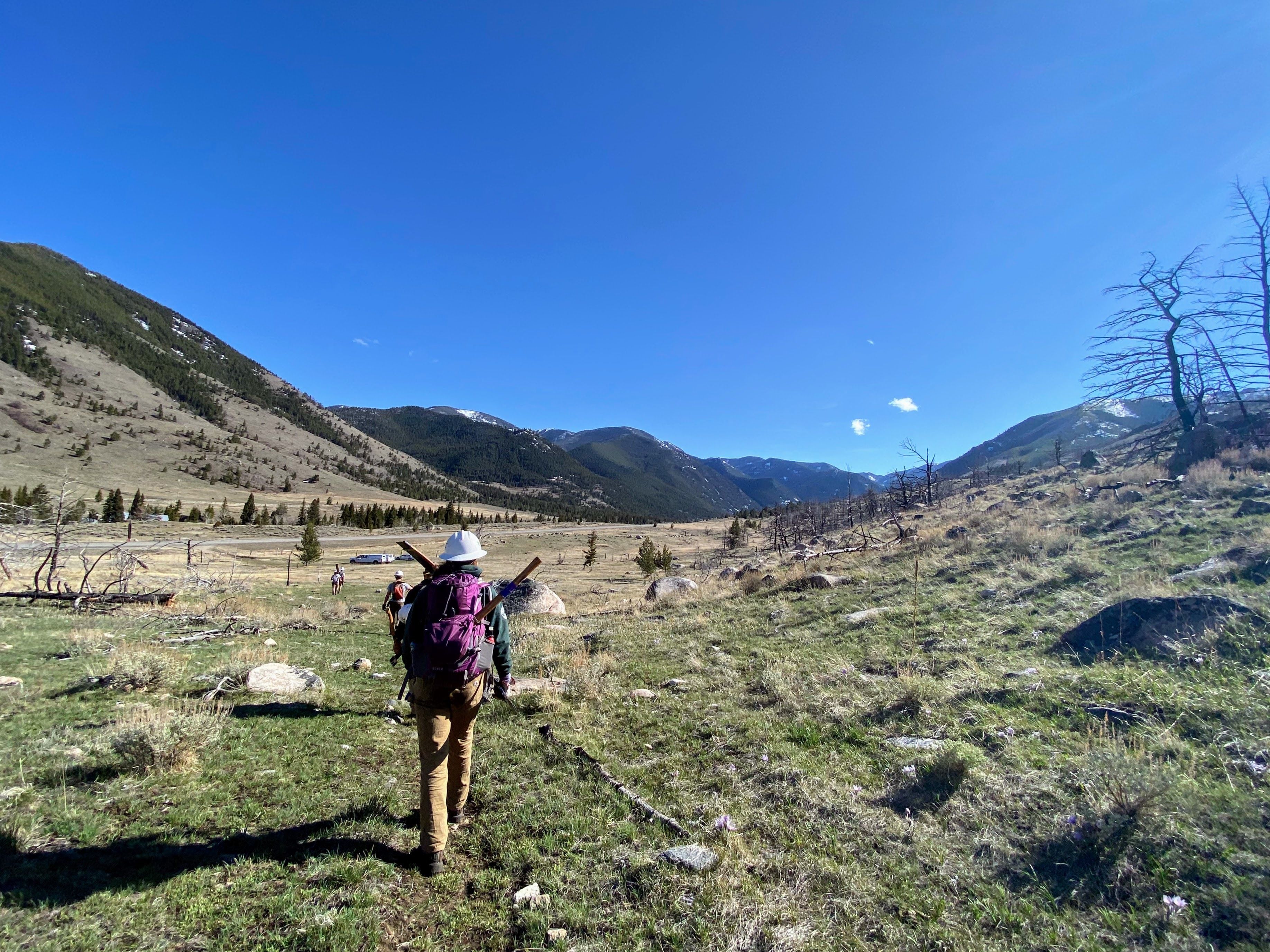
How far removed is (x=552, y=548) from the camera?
220 ft

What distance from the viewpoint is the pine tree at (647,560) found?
4112cm

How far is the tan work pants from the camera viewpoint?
14.1 ft

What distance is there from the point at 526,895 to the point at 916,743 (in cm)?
455

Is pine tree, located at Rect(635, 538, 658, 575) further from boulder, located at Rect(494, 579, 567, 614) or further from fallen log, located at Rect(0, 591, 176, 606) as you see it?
fallen log, located at Rect(0, 591, 176, 606)

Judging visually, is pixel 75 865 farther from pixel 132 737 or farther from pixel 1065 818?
pixel 1065 818

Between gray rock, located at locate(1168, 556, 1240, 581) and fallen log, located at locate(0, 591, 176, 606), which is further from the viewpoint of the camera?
fallen log, located at locate(0, 591, 176, 606)

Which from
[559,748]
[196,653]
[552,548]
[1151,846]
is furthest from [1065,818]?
[552,548]

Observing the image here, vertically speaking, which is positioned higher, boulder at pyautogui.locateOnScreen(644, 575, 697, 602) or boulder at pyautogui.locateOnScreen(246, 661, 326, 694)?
boulder at pyautogui.locateOnScreen(246, 661, 326, 694)

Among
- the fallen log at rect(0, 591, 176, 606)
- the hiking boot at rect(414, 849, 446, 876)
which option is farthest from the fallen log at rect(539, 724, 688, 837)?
the fallen log at rect(0, 591, 176, 606)

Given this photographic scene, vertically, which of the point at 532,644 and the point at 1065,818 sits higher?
the point at 1065,818

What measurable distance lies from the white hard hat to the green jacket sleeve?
62 centimetres

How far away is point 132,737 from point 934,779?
852cm

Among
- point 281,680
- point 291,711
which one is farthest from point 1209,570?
point 281,680

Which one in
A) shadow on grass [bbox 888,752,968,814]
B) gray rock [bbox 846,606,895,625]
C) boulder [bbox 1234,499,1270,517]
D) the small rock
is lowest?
the small rock
